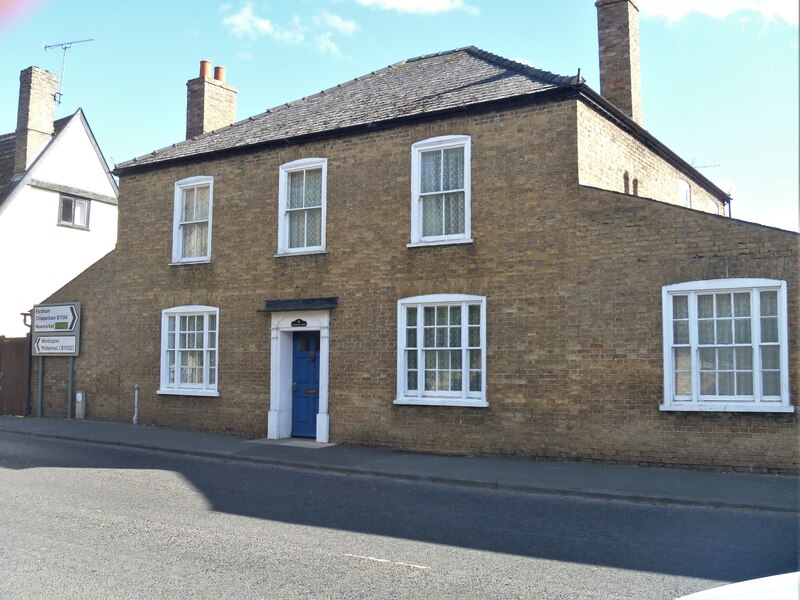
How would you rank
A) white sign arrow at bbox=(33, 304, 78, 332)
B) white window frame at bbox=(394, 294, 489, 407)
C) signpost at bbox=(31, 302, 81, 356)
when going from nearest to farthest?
white window frame at bbox=(394, 294, 489, 407) < signpost at bbox=(31, 302, 81, 356) < white sign arrow at bbox=(33, 304, 78, 332)

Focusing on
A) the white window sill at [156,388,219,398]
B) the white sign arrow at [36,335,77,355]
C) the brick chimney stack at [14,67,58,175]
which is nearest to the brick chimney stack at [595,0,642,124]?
the white window sill at [156,388,219,398]

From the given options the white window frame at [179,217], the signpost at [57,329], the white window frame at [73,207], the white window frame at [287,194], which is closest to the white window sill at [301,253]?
the white window frame at [287,194]

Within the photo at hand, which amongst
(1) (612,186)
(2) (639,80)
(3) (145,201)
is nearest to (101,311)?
(3) (145,201)

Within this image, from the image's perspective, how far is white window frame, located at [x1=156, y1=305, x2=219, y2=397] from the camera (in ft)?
54.0

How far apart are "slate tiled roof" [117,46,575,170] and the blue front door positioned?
4.39 metres

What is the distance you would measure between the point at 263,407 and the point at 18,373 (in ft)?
28.9

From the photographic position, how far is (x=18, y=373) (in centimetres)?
2017

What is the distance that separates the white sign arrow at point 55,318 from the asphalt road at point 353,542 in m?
8.82

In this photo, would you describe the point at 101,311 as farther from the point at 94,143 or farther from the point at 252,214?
the point at 94,143

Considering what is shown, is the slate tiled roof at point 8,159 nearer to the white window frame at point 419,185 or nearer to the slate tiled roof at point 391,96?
the slate tiled roof at point 391,96

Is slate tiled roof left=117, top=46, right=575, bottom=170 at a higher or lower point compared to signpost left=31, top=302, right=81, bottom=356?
higher

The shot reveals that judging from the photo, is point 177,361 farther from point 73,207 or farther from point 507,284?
point 73,207

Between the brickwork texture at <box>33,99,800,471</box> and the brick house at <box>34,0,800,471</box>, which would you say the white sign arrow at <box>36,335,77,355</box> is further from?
the brickwork texture at <box>33,99,800,471</box>

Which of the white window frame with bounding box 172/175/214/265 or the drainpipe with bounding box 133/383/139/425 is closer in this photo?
the white window frame with bounding box 172/175/214/265
